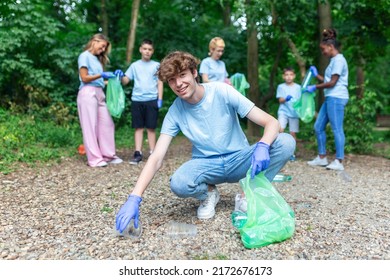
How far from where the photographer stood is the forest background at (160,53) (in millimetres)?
5926

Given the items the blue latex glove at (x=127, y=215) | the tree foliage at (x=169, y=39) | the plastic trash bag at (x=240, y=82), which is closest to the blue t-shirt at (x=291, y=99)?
the plastic trash bag at (x=240, y=82)

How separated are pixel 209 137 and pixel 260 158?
1.47ft

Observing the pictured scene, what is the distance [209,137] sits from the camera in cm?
284

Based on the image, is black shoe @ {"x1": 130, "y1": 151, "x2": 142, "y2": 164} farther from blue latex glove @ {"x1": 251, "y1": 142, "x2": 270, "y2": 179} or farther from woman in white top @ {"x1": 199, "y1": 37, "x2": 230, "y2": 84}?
blue latex glove @ {"x1": 251, "y1": 142, "x2": 270, "y2": 179}

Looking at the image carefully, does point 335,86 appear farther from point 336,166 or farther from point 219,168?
point 219,168

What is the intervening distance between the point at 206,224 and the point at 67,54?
555 cm

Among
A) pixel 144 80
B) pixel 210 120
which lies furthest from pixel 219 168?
pixel 144 80

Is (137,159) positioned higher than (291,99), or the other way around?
(291,99)

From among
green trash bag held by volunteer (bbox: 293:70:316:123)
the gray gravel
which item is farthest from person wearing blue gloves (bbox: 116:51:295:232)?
green trash bag held by volunteer (bbox: 293:70:316:123)

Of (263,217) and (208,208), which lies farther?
(208,208)

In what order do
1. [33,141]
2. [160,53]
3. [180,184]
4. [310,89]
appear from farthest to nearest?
[160,53]
[33,141]
[310,89]
[180,184]

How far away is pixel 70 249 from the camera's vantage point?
244 cm

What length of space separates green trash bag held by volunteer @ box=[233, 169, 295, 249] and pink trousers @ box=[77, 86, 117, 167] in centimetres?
282

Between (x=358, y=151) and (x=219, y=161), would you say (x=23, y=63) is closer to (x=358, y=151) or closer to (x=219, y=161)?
(x=219, y=161)
